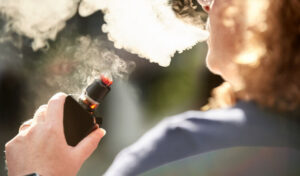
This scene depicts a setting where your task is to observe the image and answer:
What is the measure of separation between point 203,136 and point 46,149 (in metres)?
0.36

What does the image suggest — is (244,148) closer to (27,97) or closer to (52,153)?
(52,153)

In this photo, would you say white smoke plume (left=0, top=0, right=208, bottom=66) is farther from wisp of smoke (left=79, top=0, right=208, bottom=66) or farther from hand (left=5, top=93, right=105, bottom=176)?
hand (left=5, top=93, right=105, bottom=176)

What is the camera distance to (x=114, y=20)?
6.19ft

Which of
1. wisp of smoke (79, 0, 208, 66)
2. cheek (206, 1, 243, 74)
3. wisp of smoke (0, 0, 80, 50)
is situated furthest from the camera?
wisp of smoke (0, 0, 80, 50)

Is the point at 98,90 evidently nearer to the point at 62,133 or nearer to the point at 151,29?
the point at 62,133

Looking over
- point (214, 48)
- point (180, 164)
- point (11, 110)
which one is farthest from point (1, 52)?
point (180, 164)

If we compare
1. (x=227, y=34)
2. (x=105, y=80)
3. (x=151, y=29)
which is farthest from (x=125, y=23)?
(x=227, y=34)

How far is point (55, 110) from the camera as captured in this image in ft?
2.50

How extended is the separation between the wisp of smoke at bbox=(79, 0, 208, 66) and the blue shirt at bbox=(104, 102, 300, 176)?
88 centimetres

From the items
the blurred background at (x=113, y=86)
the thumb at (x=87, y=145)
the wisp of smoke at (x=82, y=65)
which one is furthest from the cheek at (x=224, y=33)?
the blurred background at (x=113, y=86)

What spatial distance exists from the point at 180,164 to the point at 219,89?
25.2 inches

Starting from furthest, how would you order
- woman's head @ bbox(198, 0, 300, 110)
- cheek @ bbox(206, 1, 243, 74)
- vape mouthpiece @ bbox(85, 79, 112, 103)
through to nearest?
vape mouthpiece @ bbox(85, 79, 112, 103) < cheek @ bbox(206, 1, 243, 74) < woman's head @ bbox(198, 0, 300, 110)

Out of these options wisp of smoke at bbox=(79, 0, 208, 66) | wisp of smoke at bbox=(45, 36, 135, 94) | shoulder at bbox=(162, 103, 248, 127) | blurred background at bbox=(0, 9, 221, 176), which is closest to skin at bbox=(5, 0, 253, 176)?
shoulder at bbox=(162, 103, 248, 127)

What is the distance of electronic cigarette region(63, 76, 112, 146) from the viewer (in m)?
0.74
